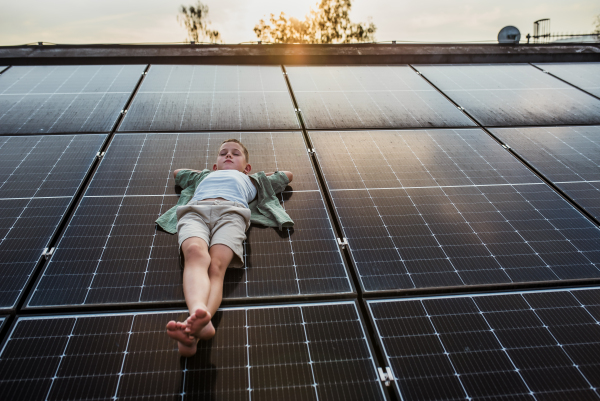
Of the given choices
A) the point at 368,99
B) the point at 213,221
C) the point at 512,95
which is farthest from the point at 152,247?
the point at 512,95

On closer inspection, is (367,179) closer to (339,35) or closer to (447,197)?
(447,197)

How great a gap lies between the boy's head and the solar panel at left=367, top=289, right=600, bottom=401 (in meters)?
2.37

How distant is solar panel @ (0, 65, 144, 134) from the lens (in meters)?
5.55

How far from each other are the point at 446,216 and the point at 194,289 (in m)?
2.99

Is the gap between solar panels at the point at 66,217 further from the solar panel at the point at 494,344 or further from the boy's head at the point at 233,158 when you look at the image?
the solar panel at the point at 494,344

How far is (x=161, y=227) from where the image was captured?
3721 mm

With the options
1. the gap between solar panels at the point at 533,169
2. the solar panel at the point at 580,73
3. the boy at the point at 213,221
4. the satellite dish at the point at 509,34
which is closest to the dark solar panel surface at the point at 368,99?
the gap between solar panels at the point at 533,169

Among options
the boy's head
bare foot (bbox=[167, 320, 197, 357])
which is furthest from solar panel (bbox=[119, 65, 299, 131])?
bare foot (bbox=[167, 320, 197, 357])

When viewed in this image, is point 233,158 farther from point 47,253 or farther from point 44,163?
point 44,163

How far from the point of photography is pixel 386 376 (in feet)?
8.48

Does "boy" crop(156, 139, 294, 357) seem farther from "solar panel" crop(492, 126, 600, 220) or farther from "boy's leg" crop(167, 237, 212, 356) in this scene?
"solar panel" crop(492, 126, 600, 220)

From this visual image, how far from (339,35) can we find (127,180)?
4148 cm

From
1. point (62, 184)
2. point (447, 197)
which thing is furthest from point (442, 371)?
point (62, 184)

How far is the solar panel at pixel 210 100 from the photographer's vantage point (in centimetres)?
572
